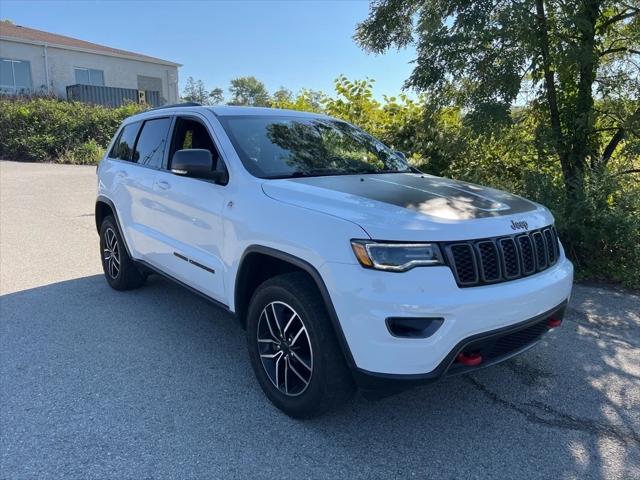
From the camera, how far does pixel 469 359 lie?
2.73 m

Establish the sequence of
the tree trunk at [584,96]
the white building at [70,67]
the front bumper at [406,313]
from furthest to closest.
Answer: the white building at [70,67] → the tree trunk at [584,96] → the front bumper at [406,313]

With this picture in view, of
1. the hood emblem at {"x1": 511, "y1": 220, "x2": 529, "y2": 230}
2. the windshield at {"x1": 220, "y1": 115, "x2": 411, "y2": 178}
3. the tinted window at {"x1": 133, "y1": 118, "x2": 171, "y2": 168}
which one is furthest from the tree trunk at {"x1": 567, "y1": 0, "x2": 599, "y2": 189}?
the tinted window at {"x1": 133, "y1": 118, "x2": 171, "y2": 168}

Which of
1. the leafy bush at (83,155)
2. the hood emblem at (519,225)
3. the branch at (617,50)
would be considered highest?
the branch at (617,50)

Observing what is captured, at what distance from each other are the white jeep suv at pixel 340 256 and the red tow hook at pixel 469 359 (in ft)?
0.04

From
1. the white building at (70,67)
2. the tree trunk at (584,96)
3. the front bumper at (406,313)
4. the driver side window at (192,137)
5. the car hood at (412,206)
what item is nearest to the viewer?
the front bumper at (406,313)

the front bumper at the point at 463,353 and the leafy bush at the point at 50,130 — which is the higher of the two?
the front bumper at the point at 463,353

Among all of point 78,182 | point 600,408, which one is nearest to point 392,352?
point 600,408

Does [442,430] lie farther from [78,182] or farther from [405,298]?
[78,182]

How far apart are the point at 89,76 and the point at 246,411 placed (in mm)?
32055

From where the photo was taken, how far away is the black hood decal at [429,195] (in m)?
2.98

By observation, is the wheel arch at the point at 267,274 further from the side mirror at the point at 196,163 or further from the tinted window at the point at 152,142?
the tinted window at the point at 152,142

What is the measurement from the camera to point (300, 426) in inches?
121

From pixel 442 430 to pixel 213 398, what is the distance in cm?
146

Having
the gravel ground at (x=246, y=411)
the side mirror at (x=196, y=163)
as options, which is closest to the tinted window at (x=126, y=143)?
the gravel ground at (x=246, y=411)
